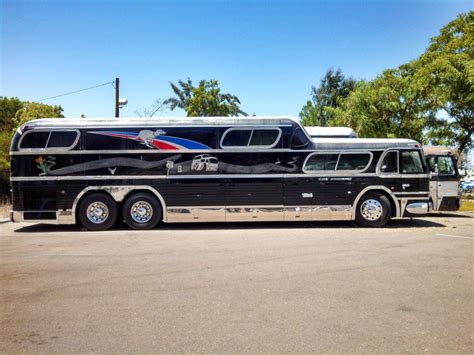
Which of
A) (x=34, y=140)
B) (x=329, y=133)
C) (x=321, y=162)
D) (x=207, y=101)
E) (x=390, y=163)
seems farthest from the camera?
(x=207, y=101)

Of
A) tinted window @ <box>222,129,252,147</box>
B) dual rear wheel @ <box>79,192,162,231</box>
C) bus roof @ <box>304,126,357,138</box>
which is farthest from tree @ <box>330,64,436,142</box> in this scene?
dual rear wheel @ <box>79,192,162,231</box>

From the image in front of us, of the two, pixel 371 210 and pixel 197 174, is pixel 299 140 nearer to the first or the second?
pixel 371 210

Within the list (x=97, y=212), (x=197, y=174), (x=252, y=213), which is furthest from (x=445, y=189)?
(x=97, y=212)

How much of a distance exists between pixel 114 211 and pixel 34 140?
3028mm

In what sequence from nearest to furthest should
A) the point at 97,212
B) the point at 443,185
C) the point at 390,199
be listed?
the point at 97,212
the point at 390,199
the point at 443,185

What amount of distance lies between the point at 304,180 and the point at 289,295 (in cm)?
648

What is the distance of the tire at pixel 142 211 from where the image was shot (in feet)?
36.9

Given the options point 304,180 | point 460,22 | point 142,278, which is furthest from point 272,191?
point 460,22

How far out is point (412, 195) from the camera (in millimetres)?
11523

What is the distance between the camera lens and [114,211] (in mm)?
11234

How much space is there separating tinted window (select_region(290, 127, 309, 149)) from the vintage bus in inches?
1.2

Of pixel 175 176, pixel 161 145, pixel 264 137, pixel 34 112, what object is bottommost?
pixel 175 176

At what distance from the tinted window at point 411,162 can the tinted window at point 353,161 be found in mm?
1098

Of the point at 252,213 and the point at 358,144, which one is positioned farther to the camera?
the point at 358,144
